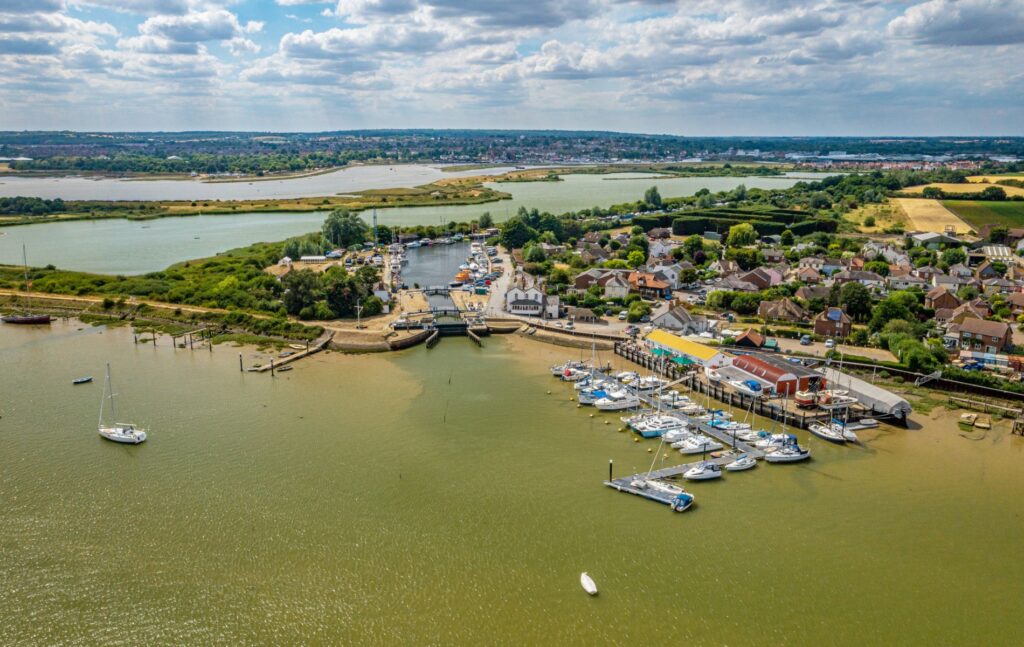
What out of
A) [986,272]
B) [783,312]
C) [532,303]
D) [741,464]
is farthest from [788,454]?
[986,272]

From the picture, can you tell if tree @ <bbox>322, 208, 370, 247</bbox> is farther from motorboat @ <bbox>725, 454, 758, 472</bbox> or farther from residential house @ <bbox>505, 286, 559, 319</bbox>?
motorboat @ <bbox>725, 454, 758, 472</bbox>

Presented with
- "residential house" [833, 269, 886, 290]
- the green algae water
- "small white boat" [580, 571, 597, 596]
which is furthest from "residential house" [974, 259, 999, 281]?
"small white boat" [580, 571, 597, 596]

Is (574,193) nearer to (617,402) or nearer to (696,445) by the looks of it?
(617,402)

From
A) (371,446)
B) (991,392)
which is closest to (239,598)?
(371,446)

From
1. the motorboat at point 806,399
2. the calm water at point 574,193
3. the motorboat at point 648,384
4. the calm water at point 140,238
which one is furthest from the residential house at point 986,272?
the calm water at point 140,238

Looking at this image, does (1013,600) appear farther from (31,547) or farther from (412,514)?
(31,547)
